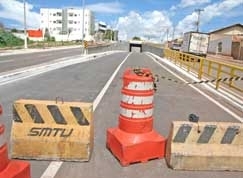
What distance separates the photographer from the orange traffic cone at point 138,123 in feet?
15.9

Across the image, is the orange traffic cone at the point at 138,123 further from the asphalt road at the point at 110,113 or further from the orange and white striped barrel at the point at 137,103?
the asphalt road at the point at 110,113

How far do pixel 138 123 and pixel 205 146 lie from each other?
3.55 ft

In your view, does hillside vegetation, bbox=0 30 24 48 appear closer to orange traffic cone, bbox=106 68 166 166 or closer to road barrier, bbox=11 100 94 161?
road barrier, bbox=11 100 94 161

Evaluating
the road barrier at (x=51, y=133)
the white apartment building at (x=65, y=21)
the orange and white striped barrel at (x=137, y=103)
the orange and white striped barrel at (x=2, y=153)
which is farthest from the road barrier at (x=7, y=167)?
the white apartment building at (x=65, y=21)

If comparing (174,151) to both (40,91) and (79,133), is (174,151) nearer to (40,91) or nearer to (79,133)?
(79,133)

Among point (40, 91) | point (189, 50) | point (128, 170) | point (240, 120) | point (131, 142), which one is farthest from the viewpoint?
point (189, 50)

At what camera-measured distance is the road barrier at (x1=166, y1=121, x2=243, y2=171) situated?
4.62 metres

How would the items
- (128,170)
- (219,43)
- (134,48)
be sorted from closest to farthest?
(128,170)
(219,43)
(134,48)

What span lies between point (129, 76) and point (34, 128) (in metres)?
1.70

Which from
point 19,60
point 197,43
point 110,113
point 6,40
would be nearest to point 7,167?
point 110,113

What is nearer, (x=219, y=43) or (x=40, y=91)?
(x=40, y=91)

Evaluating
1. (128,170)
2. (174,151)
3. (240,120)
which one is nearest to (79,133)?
(128,170)

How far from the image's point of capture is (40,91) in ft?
35.7

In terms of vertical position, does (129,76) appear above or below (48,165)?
above
